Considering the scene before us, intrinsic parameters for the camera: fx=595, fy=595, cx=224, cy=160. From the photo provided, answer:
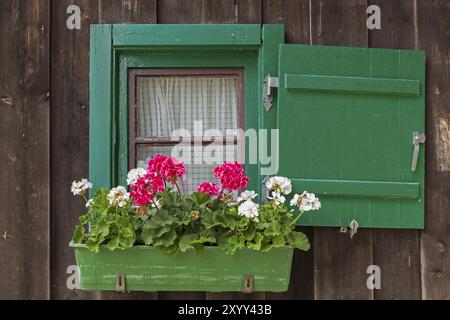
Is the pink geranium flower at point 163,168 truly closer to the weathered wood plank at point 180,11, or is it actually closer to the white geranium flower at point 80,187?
the white geranium flower at point 80,187

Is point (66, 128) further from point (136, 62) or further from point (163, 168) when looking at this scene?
point (163, 168)

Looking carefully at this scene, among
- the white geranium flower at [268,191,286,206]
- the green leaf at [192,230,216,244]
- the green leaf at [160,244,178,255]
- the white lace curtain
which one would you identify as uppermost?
the white lace curtain

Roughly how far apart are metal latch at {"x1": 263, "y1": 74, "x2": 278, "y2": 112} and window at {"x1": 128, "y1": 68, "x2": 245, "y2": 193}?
0.16 m

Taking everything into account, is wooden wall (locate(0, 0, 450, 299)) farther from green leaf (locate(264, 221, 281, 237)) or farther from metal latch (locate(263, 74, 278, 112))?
green leaf (locate(264, 221, 281, 237))

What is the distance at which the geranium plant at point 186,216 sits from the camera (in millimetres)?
2117

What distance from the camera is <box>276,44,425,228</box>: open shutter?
2369mm

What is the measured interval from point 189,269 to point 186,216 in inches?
8.0

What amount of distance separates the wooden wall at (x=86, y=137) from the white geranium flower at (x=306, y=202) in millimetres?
298

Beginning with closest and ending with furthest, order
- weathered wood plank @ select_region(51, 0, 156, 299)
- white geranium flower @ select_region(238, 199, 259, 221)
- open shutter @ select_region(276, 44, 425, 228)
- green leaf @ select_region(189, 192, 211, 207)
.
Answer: white geranium flower @ select_region(238, 199, 259, 221) → green leaf @ select_region(189, 192, 211, 207) → open shutter @ select_region(276, 44, 425, 228) → weathered wood plank @ select_region(51, 0, 156, 299)

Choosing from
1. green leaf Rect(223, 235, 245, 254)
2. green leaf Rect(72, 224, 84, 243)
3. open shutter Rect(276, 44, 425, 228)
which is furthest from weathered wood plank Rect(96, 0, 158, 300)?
green leaf Rect(223, 235, 245, 254)

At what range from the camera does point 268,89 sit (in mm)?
2379

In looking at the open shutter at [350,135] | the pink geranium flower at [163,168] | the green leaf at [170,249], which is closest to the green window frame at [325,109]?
the open shutter at [350,135]

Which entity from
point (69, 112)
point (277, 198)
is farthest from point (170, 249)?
point (69, 112)
